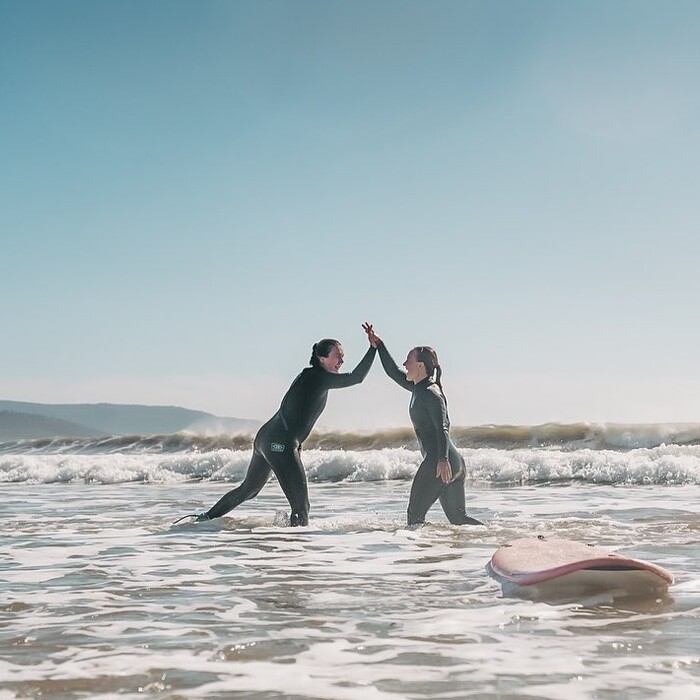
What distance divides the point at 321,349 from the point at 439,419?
5.16 ft

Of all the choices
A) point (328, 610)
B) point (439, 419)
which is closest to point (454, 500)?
point (439, 419)

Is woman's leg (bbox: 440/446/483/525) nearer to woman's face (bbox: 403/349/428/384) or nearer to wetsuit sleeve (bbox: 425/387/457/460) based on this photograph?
wetsuit sleeve (bbox: 425/387/457/460)

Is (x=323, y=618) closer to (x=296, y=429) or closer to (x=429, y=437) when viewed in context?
(x=429, y=437)

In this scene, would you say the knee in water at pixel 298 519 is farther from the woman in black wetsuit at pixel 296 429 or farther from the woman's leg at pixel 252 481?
the woman's leg at pixel 252 481

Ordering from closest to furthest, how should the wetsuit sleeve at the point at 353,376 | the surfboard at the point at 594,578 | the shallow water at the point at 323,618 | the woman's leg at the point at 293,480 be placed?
the shallow water at the point at 323,618 → the surfboard at the point at 594,578 → the woman's leg at the point at 293,480 → the wetsuit sleeve at the point at 353,376

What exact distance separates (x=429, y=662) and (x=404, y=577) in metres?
2.41

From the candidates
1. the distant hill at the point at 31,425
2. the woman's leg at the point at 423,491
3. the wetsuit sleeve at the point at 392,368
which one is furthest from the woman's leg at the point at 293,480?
the distant hill at the point at 31,425

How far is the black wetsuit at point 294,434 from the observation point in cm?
957

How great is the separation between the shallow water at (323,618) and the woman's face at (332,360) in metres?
1.79

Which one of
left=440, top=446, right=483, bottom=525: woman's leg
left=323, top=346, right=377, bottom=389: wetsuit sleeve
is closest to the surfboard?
left=440, top=446, right=483, bottom=525: woman's leg

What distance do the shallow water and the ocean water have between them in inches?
0.6

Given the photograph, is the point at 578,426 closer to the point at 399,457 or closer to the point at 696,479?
the point at 399,457

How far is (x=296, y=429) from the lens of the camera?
31.8 ft

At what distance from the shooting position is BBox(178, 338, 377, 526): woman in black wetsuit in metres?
9.58
